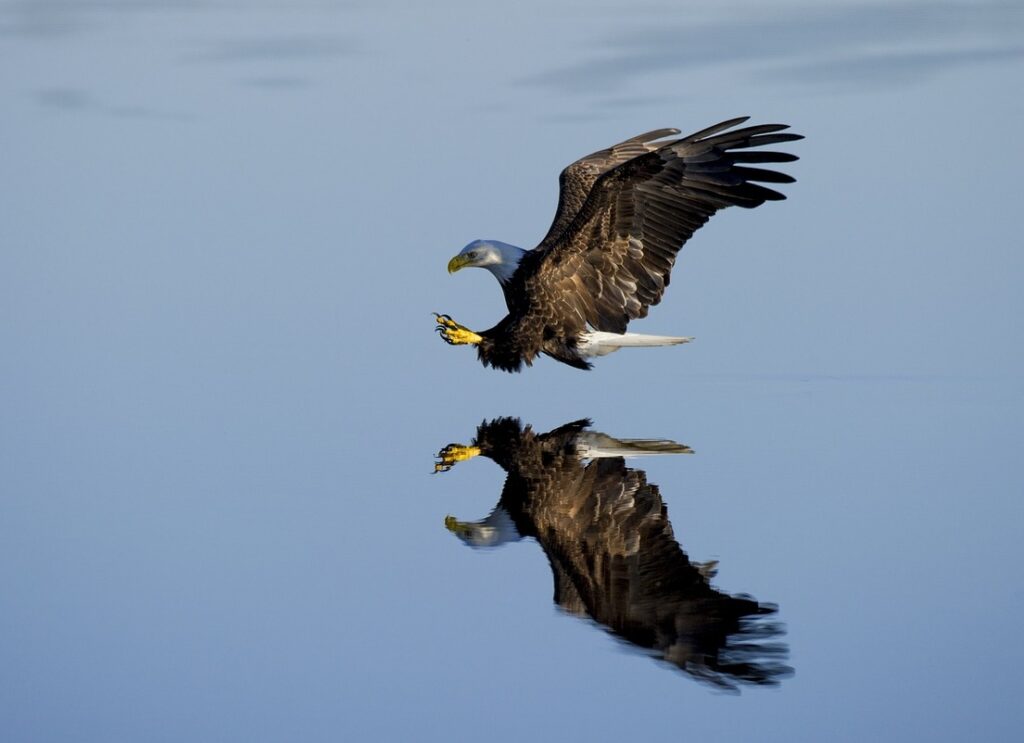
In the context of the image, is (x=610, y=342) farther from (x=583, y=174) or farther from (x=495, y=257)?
(x=583, y=174)

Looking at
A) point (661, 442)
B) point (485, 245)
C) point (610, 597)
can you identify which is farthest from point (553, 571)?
point (485, 245)

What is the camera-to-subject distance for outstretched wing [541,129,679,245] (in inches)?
368

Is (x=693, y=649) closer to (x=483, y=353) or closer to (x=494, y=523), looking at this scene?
(x=494, y=523)

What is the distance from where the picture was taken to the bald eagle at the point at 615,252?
790 cm

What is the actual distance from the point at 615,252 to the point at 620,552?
3287mm

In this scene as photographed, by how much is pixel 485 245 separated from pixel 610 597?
4.30 metres

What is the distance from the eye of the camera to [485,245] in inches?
343

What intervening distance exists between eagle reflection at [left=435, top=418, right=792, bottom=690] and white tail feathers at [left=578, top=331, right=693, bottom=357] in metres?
1.16

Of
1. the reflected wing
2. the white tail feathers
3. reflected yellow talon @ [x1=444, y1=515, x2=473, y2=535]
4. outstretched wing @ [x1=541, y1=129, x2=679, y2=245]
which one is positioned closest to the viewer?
the reflected wing

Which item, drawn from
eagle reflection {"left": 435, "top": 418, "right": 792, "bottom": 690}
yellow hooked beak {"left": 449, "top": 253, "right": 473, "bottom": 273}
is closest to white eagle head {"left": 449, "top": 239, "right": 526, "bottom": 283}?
yellow hooked beak {"left": 449, "top": 253, "right": 473, "bottom": 273}

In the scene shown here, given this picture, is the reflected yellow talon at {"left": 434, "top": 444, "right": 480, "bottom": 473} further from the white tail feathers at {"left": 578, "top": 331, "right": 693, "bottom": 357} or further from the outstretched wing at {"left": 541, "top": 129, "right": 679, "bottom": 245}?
the outstretched wing at {"left": 541, "top": 129, "right": 679, "bottom": 245}

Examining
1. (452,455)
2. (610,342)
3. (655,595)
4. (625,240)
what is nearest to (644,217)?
(625,240)

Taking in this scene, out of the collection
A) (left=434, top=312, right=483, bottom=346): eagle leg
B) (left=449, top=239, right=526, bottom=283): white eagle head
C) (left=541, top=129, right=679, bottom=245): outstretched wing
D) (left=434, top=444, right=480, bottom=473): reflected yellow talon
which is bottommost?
(left=434, top=444, right=480, bottom=473): reflected yellow talon

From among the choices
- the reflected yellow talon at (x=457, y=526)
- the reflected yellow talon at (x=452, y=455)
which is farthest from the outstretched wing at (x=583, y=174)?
the reflected yellow talon at (x=457, y=526)
